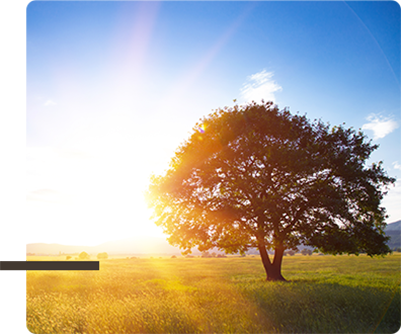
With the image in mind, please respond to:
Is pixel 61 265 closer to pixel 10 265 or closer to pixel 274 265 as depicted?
pixel 10 265

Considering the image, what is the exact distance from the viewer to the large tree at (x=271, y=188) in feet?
61.2

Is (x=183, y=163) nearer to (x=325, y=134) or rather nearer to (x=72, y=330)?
(x=325, y=134)

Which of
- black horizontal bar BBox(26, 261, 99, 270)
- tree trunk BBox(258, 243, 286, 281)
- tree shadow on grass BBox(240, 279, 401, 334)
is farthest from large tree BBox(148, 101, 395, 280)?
black horizontal bar BBox(26, 261, 99, 270)

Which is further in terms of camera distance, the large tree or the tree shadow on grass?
the large tree

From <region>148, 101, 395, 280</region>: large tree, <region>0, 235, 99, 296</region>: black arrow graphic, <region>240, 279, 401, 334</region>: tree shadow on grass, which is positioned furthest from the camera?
<region>148, 101, 395, 280</region>: large tree

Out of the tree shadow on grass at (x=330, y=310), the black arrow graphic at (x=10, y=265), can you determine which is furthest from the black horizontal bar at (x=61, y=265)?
the tree shadow on grass at (x=330, y=310)

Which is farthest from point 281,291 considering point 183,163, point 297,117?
point 297,117

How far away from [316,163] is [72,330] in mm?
15530

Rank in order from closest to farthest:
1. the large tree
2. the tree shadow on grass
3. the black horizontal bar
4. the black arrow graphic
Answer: the black arrow graphic
the black horizontal bar
the tree shadow on grass
the large tree

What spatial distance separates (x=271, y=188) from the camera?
65.4 feet

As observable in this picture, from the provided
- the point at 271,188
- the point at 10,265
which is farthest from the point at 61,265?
the point at 271,188

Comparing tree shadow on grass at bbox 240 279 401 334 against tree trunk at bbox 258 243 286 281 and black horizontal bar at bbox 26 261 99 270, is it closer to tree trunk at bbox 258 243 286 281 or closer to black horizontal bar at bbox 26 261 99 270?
black horizontal bar at bbox 26 261 99 270

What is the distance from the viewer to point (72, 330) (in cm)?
784

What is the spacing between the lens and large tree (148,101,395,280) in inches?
734
